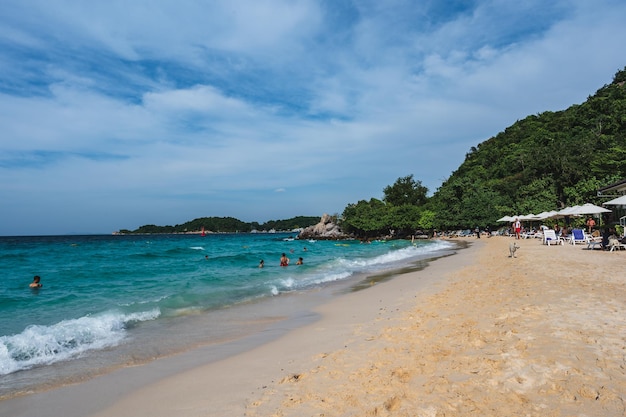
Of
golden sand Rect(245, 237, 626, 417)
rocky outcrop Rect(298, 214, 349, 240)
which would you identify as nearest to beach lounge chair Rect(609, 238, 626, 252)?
golden sand Rect(245, 237, 626, 417)

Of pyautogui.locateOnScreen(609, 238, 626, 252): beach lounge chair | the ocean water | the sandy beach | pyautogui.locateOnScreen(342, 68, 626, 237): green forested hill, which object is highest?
pyautogui.locateOnScreen(342, 68, 626, 237): green forested hill

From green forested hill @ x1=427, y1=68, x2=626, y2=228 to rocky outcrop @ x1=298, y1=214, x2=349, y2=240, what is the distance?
24.3 m

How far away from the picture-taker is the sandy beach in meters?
3.59

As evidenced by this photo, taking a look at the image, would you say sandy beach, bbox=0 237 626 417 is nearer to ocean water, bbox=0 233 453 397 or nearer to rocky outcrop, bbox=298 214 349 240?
ocean water, bbox=0 233 453 397

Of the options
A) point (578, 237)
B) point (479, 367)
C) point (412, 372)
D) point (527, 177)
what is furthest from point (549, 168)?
point (412, 372)

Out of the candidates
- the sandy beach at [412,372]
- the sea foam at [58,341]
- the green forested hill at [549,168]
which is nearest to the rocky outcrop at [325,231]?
the green forested hill at [549,168]

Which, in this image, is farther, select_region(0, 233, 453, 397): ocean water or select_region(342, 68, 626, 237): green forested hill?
select_region(342, 68, 626, 237): green forested hill

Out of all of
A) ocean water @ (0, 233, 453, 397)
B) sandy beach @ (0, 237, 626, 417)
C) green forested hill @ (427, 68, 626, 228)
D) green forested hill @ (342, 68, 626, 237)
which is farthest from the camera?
green forested hill @ (342, 68, 626, 237)

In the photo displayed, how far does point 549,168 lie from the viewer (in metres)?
57.1

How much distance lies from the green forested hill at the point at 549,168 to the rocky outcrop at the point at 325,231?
79.7 feet

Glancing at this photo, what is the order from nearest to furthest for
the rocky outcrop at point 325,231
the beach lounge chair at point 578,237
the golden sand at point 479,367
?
the golden sand at point 479,367 < the beach lounge chair at point 578,237 < the rocky outcrop at point 325,231

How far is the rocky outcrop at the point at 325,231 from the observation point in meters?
90.6

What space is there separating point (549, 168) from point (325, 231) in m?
50.8

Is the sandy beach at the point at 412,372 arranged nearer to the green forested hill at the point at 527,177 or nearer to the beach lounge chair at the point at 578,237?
the beach lounge chair at the point at 578,237
